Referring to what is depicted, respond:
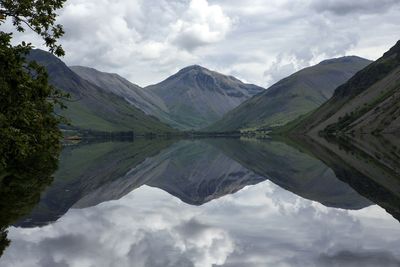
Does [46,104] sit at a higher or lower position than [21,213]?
higher

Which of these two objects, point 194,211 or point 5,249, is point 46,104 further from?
point 5,249

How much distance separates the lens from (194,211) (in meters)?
44.7

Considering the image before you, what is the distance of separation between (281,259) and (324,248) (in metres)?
3.66

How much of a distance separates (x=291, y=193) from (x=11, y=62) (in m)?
34.8

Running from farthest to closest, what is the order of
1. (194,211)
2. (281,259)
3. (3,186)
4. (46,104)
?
(46,104) → (3,186) → (194,211) → (281,259)

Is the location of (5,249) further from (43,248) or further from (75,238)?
(75,238)

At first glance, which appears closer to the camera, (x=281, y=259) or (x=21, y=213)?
(x=281, y=259)

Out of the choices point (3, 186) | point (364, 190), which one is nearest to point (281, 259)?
point (364, 190)

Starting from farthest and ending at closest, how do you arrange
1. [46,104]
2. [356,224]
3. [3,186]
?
1. [46,104]
2. [3,186]
3. [356,224]

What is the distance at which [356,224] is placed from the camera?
3619 centimetres

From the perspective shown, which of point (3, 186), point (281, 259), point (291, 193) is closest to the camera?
point (281, 259)

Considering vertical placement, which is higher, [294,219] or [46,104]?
[46,104]

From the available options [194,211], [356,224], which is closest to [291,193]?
[194,211]

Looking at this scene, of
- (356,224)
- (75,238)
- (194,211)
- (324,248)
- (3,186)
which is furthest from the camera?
(3,186)
